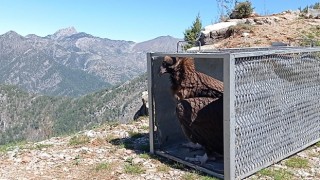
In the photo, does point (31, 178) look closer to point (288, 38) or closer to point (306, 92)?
point (306, 92)

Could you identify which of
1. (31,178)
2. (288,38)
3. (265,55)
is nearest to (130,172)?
(31,178)

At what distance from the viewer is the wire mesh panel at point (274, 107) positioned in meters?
5.31

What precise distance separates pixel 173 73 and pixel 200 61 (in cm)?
132

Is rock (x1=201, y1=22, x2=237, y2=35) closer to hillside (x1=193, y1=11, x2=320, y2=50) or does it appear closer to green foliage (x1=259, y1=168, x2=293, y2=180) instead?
hillside (x1=193, y1=11, x2=320, y2=50)

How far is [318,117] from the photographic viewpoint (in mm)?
7320

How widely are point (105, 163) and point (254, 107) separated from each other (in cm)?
270

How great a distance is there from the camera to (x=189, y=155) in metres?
6.66

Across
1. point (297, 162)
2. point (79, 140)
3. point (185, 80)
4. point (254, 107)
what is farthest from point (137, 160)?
point (297, 162)

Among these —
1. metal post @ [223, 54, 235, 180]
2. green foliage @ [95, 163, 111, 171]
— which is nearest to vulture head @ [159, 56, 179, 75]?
metal post @ [223, 54, 235, 180]

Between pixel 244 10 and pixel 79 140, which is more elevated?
pixel 244 10

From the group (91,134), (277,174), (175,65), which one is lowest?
(277,174)

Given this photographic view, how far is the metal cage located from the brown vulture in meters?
0.29

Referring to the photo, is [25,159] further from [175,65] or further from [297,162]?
[297,162]

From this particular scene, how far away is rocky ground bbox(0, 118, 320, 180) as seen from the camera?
5.71 m
